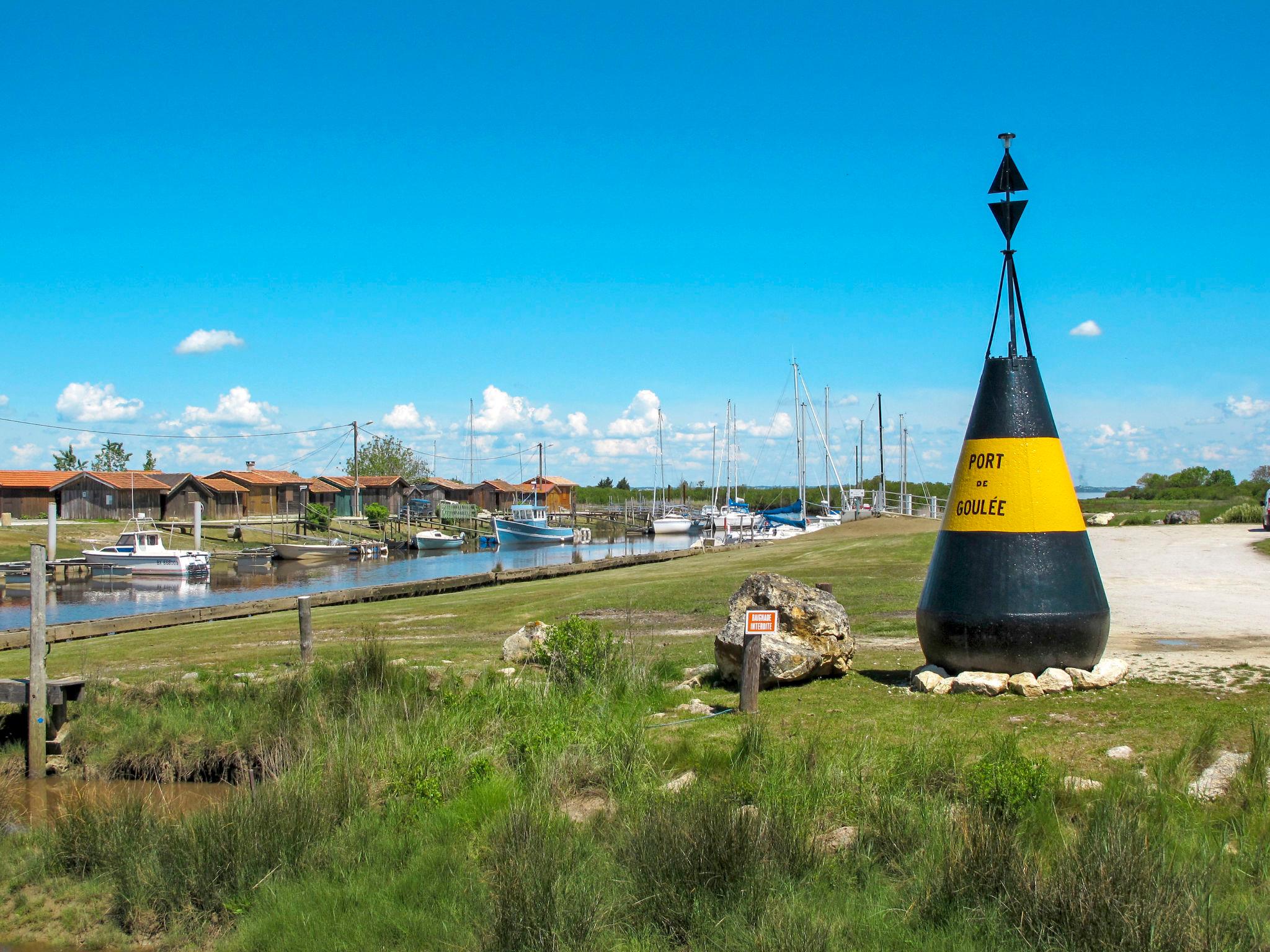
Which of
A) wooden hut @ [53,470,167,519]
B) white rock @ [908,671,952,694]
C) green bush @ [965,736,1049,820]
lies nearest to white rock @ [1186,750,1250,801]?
green bush @ [965,736,1049,820]

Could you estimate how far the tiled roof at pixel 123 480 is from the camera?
7912cm

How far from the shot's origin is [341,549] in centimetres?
7662

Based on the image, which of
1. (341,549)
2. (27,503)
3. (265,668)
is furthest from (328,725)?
(27,503)

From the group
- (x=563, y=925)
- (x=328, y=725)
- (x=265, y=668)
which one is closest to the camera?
(x=563, y=925)

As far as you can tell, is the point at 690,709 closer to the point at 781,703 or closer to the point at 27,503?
the point at 781,703

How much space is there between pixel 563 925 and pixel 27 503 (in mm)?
85517

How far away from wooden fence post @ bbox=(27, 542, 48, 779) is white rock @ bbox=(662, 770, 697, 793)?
27.1ft

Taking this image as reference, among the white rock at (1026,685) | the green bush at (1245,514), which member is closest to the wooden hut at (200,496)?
the green bush at (1245,514)

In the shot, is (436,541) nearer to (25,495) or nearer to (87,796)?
(25,495)

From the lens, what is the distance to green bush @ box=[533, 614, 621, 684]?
Result: 12.8 metres

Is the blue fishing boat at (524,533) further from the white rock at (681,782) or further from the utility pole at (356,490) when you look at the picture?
the white rock at (681,782)

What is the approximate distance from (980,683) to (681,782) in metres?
4.37

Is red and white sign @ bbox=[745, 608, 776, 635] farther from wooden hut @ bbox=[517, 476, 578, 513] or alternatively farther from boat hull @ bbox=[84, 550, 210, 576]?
wooden hut @ bbox=[517, 476, 578, 513]

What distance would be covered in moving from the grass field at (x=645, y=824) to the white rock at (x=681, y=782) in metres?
0.15
